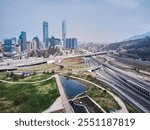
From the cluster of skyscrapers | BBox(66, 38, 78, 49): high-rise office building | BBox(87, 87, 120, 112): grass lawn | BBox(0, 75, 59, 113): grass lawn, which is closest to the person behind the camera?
BBox(0, 75, 59, 113): grass lawn

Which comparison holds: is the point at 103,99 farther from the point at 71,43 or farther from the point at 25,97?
the point at 25,97

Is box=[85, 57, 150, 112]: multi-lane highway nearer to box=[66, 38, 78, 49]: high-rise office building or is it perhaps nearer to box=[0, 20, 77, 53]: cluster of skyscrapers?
box=[66, 38, 78, 49]: high-rise office building

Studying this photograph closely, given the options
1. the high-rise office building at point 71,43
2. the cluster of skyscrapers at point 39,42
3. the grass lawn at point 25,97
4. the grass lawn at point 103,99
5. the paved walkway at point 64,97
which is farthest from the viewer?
the high-rise office building at point 71,43

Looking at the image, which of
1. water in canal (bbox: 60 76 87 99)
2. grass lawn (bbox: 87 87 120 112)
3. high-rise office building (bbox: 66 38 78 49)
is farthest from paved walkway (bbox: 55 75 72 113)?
high-rise office building (bbox: 66 38 78 49)

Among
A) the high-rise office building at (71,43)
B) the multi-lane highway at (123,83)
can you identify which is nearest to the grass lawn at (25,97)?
the high-rise office building at (71,43)

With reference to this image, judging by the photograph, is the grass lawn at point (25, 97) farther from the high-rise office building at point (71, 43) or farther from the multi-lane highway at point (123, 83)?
the multi-lane highway at point (123, 83)

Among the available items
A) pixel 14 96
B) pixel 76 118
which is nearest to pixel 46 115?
pixel 76 118

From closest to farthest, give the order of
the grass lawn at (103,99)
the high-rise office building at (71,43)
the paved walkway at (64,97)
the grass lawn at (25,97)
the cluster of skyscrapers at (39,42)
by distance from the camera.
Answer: the paved walkway at (64,97) → the grass lawn at (25,97) → the grass lawn at (103,99) → the cluster of skyscrapers at (39,42) → the high-rise office building at (71,43)
